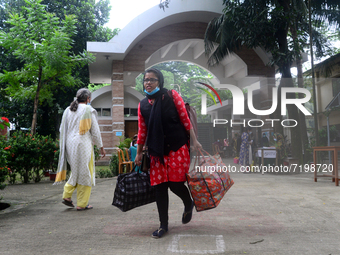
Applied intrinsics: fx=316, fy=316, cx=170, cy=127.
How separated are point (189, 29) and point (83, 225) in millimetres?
14209

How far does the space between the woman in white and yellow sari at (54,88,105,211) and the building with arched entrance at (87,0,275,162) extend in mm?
8726

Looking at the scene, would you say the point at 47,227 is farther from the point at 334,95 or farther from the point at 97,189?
the point at 334,95

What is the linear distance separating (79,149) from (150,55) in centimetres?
1190

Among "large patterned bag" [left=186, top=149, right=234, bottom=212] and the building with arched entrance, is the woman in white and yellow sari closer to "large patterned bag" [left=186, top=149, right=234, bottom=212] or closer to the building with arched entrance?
"large patterned bag" [left=186, top=149, right=234, bottom=212]

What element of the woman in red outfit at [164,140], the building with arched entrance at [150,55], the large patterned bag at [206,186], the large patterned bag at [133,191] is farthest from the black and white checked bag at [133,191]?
the building with arched entrance at [150,55]

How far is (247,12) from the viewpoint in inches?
458

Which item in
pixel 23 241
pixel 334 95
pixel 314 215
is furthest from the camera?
pixel 334 95

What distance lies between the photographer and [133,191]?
3.62m

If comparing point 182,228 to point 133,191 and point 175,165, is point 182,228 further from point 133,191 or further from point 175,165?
point 175,165

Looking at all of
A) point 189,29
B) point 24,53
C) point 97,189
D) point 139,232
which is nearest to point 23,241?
point 139,232

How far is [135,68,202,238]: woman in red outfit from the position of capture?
3.32 m

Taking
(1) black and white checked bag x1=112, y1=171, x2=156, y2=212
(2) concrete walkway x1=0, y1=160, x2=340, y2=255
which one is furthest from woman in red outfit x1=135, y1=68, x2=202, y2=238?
(2) concrete walkway x1=0, y1=160, x2=340, y2=255

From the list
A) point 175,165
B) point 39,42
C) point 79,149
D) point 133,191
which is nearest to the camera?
point 175,165

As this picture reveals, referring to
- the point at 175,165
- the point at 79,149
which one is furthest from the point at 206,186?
the point at 79,149
